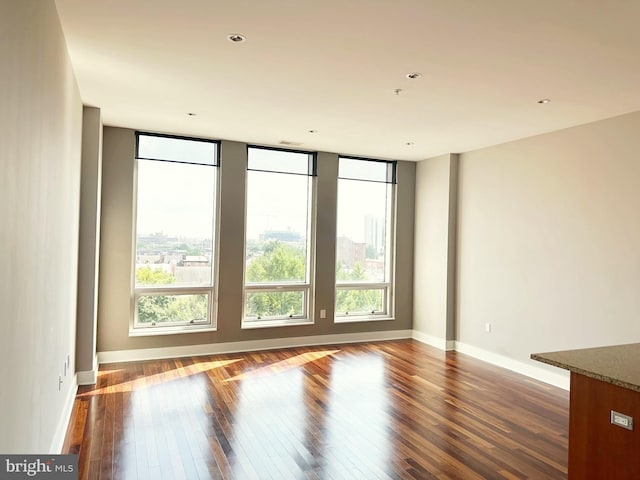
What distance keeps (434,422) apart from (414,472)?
854 millimetres

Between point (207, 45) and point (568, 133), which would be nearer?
point (207, 45)

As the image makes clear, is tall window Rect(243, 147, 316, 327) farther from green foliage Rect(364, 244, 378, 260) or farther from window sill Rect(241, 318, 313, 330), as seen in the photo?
green foliage Rect(364, 244, 378, 260)

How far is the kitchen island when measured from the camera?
1941mm

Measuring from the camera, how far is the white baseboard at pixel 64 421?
9.34 feet

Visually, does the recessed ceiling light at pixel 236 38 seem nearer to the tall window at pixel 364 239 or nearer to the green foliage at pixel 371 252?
the tall window at pixel 364 239

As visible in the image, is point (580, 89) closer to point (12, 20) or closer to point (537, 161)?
point (537, 161)

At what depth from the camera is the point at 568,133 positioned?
4.57 meters

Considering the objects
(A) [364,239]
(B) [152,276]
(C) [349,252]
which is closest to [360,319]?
(C) [349,252]

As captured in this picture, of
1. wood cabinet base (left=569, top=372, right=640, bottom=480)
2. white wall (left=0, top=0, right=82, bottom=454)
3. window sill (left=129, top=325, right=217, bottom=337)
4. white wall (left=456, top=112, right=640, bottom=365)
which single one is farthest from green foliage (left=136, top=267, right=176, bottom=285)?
wood cabinet base (left=569, top=372, right=640, bottom=480)

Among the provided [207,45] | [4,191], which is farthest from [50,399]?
[207,45]

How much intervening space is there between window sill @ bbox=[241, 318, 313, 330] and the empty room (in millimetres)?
47

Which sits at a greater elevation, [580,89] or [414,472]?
[580,89]

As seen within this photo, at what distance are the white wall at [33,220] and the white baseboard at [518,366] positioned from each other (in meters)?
4.52

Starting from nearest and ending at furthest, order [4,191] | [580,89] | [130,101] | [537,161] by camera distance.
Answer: [4,191]
[580,89]
[130,101]
[537,161]
